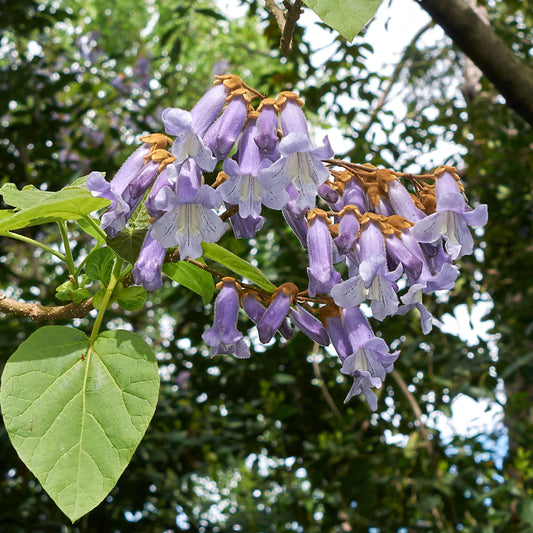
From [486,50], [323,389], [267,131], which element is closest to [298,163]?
[267,131]

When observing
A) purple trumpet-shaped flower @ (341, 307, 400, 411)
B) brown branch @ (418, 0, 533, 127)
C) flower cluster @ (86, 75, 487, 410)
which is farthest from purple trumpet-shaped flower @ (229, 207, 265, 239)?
Result: brown branch @ (418, 0, 533, 127)

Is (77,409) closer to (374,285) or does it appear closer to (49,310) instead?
(49,310)

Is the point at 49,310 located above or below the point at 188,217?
below

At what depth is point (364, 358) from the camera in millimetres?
1050

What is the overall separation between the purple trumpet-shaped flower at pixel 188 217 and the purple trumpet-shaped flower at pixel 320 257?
5.9 inches

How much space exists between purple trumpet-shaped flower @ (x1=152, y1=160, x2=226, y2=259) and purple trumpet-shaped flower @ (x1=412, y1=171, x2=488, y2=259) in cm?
30

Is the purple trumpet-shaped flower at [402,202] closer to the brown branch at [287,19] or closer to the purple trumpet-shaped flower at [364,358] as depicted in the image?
the purple trumpet-shaped flower at [364,358]

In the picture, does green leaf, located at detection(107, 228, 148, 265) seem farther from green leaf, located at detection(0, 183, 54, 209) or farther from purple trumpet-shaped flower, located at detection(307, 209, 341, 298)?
purple trumpet-shaped flower, located at detection(307, 209, 341, 298)

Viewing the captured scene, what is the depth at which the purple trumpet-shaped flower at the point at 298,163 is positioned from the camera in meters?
0.89

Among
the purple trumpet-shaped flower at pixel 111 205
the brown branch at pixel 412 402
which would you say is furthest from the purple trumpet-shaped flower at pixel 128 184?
the brown branch at pixel 412 402

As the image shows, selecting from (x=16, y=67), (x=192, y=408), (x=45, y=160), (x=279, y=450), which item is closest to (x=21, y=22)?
(x=16, y=67)

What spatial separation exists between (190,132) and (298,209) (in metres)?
0.19

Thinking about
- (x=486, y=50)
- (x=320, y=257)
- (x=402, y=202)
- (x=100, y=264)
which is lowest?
(x=100, y=264)

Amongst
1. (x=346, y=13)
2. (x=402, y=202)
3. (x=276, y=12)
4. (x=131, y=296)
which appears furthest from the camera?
(x=276, y=12)
